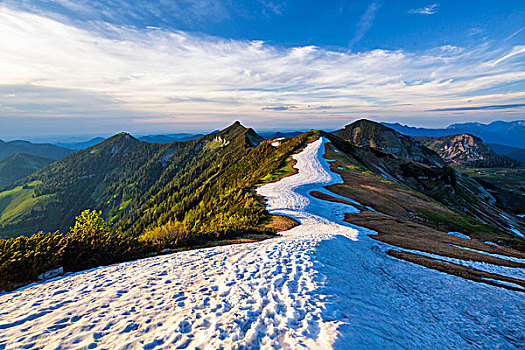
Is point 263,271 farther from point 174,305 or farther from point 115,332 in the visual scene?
point 115,332

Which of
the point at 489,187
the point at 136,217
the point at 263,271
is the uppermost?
the point at 263,271

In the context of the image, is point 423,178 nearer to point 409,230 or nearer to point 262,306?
point 409,230

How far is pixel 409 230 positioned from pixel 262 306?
20.7 metres

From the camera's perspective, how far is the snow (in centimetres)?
650

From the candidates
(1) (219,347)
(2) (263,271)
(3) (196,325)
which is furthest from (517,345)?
(3) (196,325)

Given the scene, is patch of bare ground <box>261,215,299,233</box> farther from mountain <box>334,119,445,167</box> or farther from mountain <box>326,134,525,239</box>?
mountain <box>334,119,445,167</box>

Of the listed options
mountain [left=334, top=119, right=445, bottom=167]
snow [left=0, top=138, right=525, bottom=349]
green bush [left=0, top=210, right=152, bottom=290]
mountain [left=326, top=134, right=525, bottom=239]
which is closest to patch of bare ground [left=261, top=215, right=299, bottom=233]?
snow [left=0, top=138, right=525, bottom=349]

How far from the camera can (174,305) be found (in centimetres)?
807

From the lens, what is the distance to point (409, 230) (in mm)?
22328

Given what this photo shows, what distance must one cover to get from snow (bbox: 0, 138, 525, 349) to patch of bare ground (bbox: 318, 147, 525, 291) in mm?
2087

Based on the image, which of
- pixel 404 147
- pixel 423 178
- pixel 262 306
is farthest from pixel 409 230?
pixel 404 147

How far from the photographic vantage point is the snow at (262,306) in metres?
6.50

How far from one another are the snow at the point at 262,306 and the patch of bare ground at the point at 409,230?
2087 millimetres

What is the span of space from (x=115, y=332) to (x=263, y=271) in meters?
6.08
